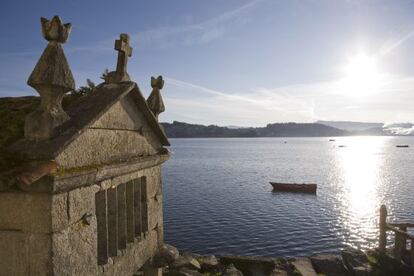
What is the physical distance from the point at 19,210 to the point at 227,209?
140 feet

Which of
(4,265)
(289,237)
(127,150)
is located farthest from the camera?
(289,237)

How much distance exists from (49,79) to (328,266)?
69.4 ft

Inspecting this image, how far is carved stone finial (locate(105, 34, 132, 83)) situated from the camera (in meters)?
7.65

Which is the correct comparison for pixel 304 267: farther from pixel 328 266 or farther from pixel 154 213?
pixel 154 213

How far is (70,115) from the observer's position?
19.6 ft

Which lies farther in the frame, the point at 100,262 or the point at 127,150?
the point at 127,150

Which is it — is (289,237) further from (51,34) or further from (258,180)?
(258,180)

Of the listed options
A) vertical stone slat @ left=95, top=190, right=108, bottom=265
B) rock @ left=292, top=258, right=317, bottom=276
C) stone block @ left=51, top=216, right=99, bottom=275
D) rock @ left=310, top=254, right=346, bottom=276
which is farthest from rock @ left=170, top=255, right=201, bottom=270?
stone block @ left=51, top=216, right=99, bottom=275

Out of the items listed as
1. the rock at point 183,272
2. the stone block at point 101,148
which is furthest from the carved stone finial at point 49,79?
the rock at point 183,272

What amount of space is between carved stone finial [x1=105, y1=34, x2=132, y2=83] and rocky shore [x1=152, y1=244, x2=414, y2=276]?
37.3 ft

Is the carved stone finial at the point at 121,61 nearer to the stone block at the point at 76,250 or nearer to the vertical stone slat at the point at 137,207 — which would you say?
the vertical stone slat at the point at 137,207

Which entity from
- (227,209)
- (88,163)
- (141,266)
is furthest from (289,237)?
(88,163)

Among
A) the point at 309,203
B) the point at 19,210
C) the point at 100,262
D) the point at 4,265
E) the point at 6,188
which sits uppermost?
the point at 6,188

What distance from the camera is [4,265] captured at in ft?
17.1
